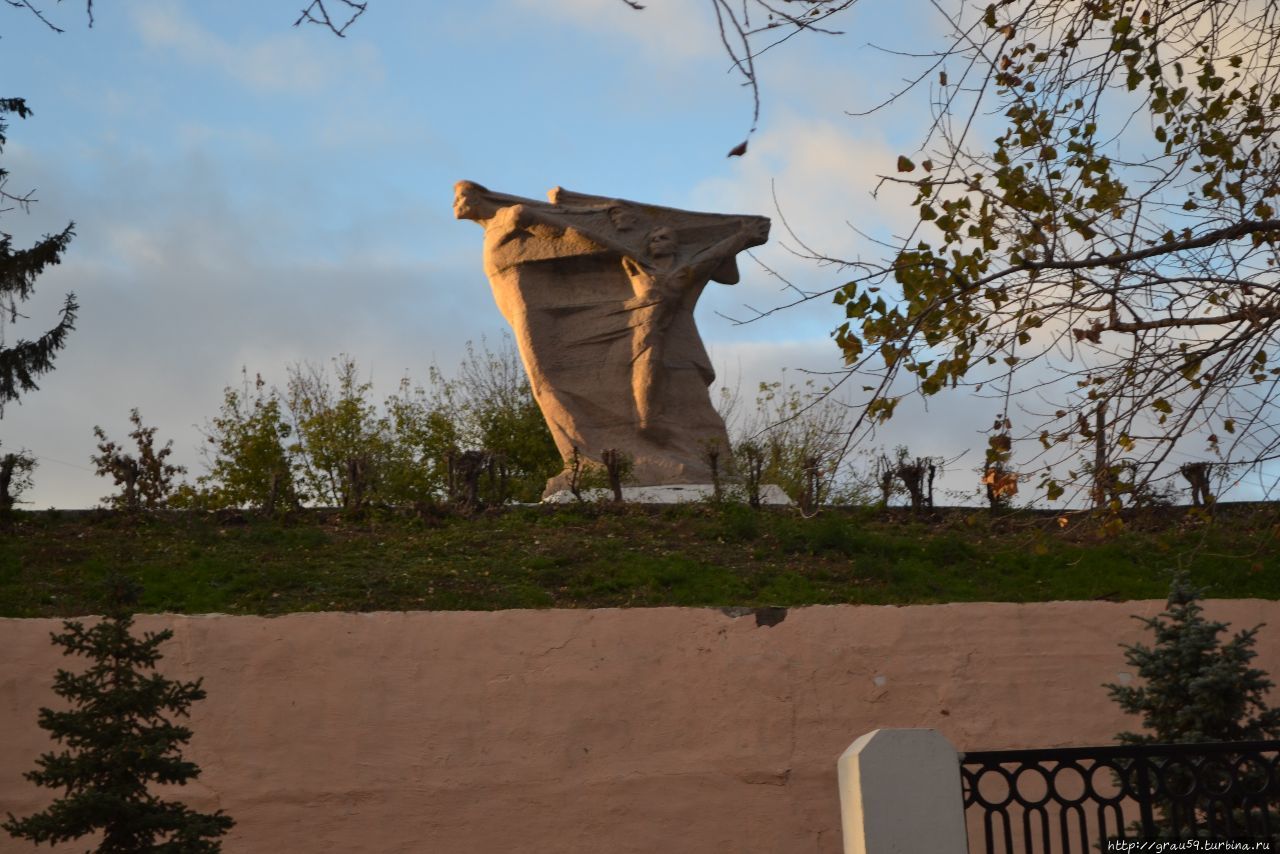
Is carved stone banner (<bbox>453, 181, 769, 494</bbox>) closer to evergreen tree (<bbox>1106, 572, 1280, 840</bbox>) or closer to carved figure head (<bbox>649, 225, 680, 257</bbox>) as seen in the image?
carved figure head (<bbox>649, 225, 680, 257</bbox>)

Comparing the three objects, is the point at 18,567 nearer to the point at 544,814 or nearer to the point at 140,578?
the point at 140,578

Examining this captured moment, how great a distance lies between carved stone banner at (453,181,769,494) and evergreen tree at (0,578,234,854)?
8.25m

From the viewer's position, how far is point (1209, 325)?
18.7 feet

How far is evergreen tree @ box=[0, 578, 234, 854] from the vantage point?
521 cm

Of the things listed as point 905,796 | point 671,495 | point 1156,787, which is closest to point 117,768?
point 905,796

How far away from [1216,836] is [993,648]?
2606 mm

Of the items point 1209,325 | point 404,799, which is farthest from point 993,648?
point 404,799

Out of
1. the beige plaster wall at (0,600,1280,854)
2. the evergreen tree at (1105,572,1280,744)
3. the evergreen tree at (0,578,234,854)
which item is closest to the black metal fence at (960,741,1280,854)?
the evergreen tree at (1105,572,1280,744)

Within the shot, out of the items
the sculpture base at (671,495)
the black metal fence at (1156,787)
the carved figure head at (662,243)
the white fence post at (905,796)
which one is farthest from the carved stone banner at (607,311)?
the white fence post at (905,796)

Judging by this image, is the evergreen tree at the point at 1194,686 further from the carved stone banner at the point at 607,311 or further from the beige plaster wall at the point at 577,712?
the carved stone banner at the point at 607,311

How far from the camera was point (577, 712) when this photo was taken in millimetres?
7008

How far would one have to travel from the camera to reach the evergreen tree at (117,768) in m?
5.21

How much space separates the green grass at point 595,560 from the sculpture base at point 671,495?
65 centimetres

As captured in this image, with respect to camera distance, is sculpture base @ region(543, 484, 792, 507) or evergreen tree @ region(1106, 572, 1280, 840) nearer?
evergreen tree @ region(1106, 572, 1280, 840)
